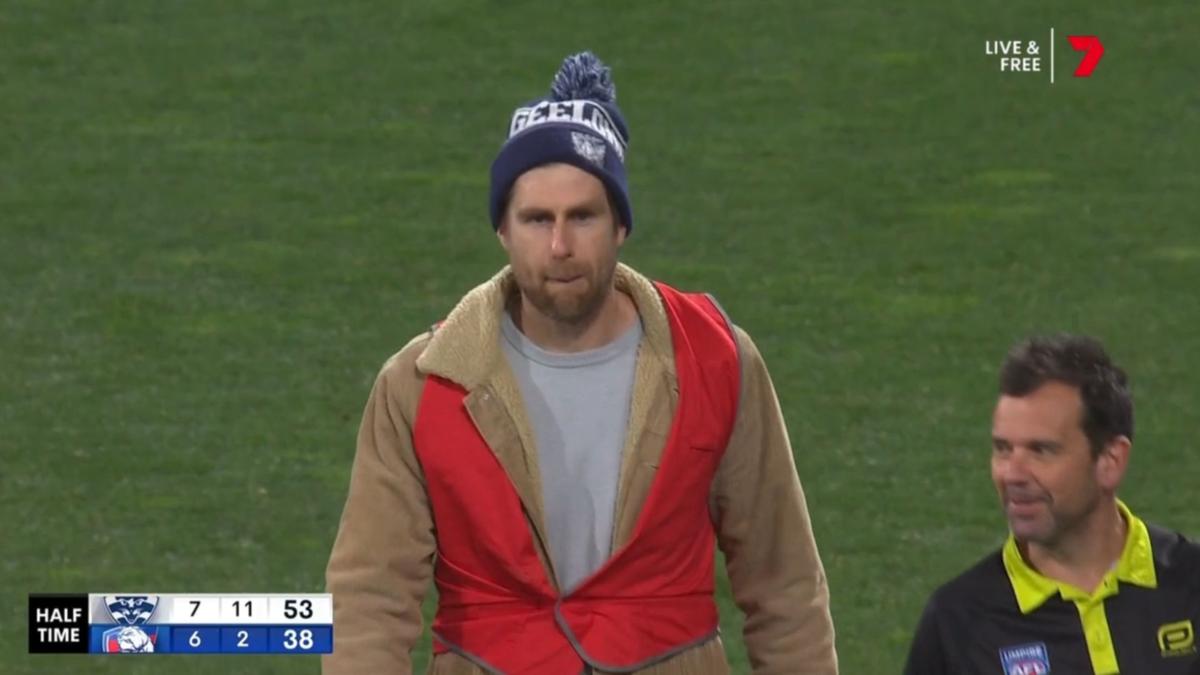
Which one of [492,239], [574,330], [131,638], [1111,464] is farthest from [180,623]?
[492,239]

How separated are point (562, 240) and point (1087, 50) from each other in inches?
303

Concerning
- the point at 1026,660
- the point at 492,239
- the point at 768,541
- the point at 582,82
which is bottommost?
the point at 1026,660

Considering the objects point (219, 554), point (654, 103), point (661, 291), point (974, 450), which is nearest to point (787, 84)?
point (654, 103)

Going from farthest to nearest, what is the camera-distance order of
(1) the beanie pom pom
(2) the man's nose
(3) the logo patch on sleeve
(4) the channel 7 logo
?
1. (4) the channel 7 logo
2. (1) the beanie pom pom
3. (2) the man's nose
4. (3) the logo patch on sleeve

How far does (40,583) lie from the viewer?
8.27 meters

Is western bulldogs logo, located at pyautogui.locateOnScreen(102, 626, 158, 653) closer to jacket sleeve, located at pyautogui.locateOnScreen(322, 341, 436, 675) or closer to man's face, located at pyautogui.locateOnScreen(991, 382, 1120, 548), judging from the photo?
jacket sleeve, located at pyautogui.locateOnScreen(322, 341, 436, 675)

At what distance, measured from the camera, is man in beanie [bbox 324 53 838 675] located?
458 cm

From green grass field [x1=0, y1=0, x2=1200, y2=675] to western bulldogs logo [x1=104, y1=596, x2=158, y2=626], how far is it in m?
1.00

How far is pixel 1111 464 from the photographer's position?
4375mm

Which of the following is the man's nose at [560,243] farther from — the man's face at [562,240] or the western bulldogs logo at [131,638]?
the western bulldogs logo at [131,638]

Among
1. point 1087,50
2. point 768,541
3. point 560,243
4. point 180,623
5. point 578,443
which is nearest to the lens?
point 560,243

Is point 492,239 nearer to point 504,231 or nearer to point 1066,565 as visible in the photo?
point 504,231

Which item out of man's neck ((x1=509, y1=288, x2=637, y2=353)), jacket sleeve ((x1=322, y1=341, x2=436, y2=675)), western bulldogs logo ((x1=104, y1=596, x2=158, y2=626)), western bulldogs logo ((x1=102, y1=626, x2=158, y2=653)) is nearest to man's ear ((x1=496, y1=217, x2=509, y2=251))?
man's neck ((x1=509, y1=288, x2=637, y2=353))

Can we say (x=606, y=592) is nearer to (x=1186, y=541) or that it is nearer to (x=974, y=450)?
(x=1186, y=541)
